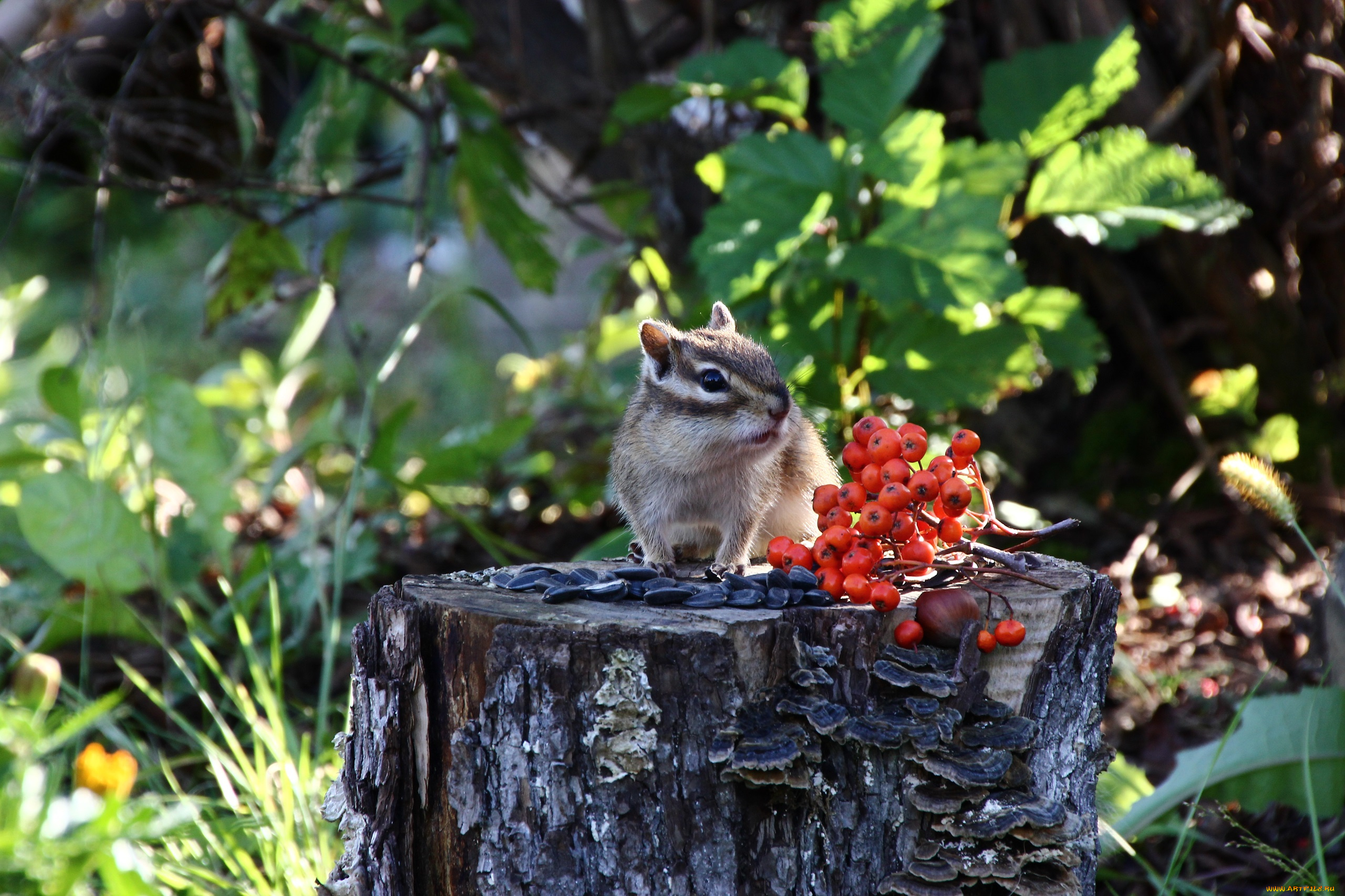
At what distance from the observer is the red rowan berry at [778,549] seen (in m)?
2.32

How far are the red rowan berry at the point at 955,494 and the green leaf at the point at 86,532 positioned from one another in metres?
2.88

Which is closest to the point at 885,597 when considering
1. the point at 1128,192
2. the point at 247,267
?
the point at 1128,192

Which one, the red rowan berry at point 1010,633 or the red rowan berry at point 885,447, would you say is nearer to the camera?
the red rowan berry at point 1010,633

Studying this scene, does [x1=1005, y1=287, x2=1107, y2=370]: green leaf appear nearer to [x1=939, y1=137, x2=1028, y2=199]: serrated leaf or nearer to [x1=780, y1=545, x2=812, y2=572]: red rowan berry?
[x1=939, y1=137, x2=1028, y2=199]: serrated leaf

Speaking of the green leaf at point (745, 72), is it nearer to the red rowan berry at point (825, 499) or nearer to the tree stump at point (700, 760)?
the red rowan berry at point (825, 499)

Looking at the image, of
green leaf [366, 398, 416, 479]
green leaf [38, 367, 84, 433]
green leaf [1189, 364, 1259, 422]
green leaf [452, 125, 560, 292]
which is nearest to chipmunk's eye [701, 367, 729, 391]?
green leaf [366, 398, 416, 479]

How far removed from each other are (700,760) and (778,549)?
582mm

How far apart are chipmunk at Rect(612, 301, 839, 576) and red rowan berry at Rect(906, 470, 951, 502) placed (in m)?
0.54

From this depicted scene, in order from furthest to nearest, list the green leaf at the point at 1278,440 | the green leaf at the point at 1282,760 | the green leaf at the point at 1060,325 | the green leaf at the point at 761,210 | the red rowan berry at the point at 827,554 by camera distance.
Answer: the green leaf at the point at 1278,440 → the green leaf at the point at 1060,325 → the green leaf at the point at 761,210 → the green leaf at the point at 1282,760 → the red rowan berry at the point at 827,554

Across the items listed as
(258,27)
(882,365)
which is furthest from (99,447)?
(882,365)

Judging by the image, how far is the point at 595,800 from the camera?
190 centimetres

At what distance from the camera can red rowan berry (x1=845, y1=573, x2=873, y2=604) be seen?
2.02 metres

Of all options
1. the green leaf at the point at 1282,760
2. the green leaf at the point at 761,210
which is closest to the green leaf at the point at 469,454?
the green leaf at the point at 761,210

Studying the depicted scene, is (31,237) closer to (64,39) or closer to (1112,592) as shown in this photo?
(64,39)
